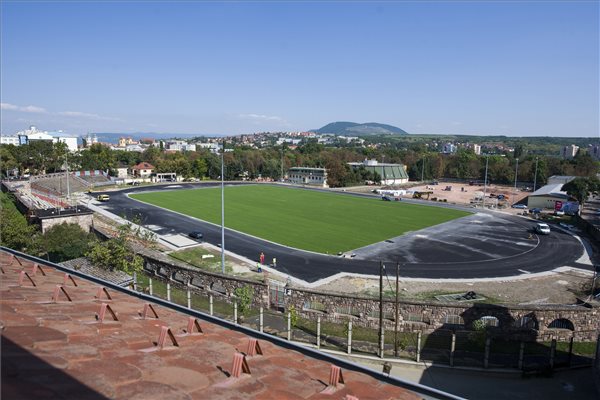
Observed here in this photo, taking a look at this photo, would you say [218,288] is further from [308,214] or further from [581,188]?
[581,188]

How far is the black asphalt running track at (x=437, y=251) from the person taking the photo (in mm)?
38750

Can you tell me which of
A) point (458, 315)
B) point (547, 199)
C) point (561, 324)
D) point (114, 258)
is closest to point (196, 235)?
point (114, 258)

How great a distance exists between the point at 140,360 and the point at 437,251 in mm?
44091

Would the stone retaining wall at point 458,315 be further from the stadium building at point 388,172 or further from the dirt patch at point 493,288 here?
the stadium building at point 388,172

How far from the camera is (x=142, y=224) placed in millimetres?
55312

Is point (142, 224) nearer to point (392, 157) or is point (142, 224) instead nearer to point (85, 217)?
point (85, 217)

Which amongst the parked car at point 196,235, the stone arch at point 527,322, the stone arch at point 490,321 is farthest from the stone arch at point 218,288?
the parked car at point 196,235

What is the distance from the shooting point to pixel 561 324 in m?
24.7

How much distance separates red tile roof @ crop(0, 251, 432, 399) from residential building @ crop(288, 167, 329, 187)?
110m

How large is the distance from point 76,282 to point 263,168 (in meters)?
122

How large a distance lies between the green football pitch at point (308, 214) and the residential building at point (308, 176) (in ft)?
67.6

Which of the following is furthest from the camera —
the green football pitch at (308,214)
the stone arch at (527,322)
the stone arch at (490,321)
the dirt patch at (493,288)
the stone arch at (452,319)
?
the green football pitch at (308,214)

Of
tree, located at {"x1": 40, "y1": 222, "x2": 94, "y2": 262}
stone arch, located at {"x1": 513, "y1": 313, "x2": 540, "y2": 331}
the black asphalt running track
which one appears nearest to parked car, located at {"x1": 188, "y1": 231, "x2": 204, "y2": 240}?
the black asphalt running track

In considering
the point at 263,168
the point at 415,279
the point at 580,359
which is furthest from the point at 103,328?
the point at 263,168
